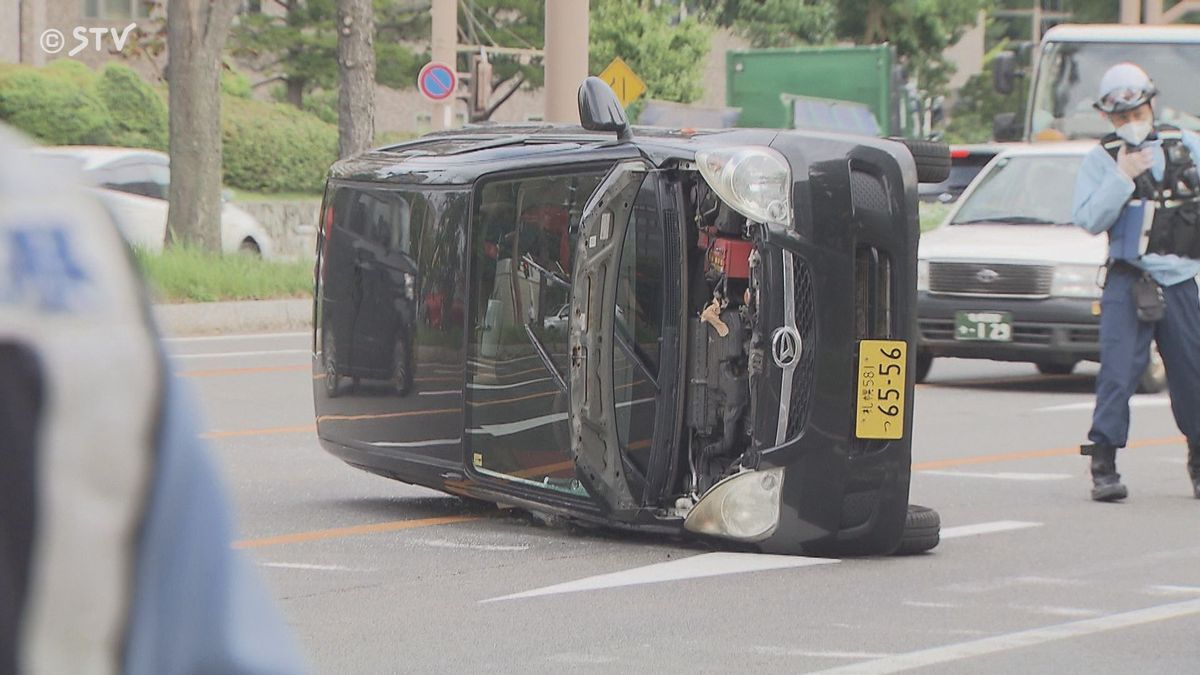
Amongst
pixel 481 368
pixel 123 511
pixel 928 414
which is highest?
pixel 123 511

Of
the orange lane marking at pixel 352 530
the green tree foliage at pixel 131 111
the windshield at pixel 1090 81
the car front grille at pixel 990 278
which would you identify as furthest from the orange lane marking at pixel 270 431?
the green tree foliage at pixel 131 111

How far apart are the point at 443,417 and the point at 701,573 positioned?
1.35 metres

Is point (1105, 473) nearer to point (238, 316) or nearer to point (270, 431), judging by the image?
point (270, 431)

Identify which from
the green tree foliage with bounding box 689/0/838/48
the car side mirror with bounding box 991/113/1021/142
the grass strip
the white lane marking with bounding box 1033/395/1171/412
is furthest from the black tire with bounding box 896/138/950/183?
the green tree foliage with bounding box 689/0/838/48

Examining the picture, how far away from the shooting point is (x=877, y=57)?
3272 centimetres

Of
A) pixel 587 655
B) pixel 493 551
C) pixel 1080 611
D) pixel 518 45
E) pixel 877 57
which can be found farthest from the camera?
pixel 518 45

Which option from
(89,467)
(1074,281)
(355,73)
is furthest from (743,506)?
(355,73)

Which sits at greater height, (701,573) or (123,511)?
(123,511)

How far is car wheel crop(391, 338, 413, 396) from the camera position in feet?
25.7

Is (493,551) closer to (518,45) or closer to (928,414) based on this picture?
(928,414)

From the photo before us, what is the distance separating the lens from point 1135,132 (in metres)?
8.70

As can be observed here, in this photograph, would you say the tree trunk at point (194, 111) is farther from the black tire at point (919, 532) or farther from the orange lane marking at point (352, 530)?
the black tire at point (919, 532)

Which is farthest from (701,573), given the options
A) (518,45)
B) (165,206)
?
(518,45)

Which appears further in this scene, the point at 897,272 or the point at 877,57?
the point at 877,57
